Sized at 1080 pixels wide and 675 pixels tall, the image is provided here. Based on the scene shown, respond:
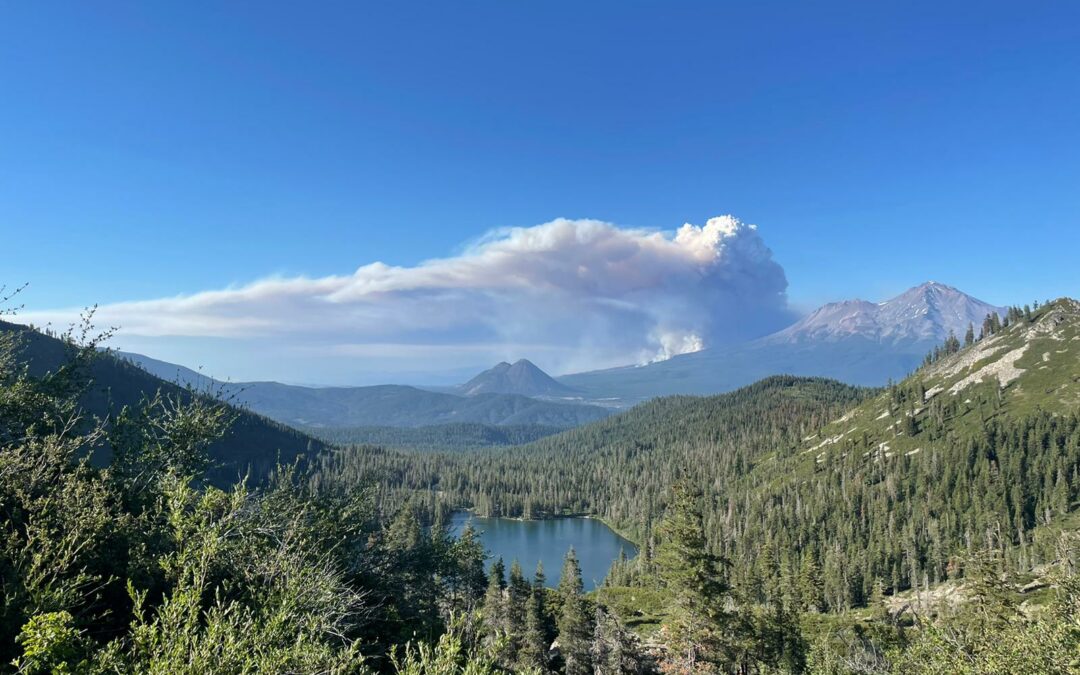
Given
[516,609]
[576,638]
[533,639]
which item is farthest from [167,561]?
[516,609]

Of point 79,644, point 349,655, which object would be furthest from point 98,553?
point 349,655

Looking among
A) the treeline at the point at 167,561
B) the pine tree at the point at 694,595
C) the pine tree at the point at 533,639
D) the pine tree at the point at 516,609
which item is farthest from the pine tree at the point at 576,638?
the treeline at the point at 167,561

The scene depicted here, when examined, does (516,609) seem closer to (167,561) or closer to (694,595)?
(694,595)

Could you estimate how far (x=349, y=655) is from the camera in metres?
13.1

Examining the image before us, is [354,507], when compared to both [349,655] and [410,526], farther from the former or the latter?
[410,526]

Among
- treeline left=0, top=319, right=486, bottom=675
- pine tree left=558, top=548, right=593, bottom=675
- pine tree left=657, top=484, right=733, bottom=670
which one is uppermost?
treeline left=0, top=319, right=486, bottom=675

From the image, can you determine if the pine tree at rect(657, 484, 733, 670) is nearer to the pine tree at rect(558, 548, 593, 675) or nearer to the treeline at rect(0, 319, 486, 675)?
the treeline at rect(0, 319, 486, 675)

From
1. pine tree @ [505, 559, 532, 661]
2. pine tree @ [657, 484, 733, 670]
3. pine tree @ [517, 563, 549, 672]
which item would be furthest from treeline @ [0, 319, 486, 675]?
pine tree @ [505, 559, 532, 661]

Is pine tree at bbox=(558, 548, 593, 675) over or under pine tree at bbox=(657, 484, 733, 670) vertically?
under

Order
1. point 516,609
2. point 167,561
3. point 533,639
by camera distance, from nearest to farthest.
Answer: point 167,561, point 533,639, point 516,609

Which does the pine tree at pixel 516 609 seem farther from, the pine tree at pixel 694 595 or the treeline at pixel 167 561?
the pine tree at pixel 694 595

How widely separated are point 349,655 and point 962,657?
25199 millimetres

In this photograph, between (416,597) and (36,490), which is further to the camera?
(416,597)

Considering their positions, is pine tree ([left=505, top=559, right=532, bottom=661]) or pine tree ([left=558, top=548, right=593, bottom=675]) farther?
pine tree ([left=505, top=559, right=532, bottom=661])
